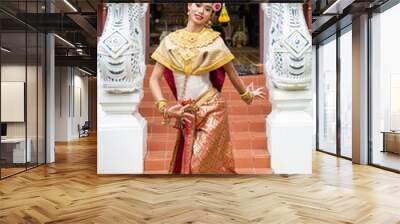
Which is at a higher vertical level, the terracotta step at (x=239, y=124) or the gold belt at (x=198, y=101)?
the gold belt at (x=198, y=101)

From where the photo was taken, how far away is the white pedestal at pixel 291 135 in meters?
6.90

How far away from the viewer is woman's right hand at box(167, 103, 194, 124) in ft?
22.1

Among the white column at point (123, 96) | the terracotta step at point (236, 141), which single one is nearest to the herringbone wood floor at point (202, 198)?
the white column at point (123, 96)

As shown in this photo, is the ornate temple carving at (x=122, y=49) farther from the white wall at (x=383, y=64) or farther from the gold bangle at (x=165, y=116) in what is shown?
the white wall at (x=383, y=64)

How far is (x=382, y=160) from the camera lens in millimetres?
8242

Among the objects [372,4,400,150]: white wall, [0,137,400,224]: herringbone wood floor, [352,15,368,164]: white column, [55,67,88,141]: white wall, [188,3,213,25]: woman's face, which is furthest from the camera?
[55,67,88,141]: white wall

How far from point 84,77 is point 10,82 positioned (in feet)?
44.9

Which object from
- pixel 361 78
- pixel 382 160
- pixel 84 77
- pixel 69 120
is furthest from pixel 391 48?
pixel 84 77

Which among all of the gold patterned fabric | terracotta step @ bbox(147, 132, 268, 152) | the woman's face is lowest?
terracotta step @ bbox(147, 132, 268, 152)

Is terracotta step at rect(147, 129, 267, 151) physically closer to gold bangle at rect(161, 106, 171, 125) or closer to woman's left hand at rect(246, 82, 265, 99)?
gold bangle at rect(161, 106, 171, 125)

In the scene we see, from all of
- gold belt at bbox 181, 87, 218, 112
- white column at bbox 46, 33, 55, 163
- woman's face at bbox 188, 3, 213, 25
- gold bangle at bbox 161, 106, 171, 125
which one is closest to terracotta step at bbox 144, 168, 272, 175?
gold bangle at bbox 161, 106, 171, 125

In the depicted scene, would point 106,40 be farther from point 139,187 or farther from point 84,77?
point 84,77

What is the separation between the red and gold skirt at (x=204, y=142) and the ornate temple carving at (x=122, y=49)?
38.7 inches

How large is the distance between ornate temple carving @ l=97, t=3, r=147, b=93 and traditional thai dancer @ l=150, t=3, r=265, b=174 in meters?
0.28
